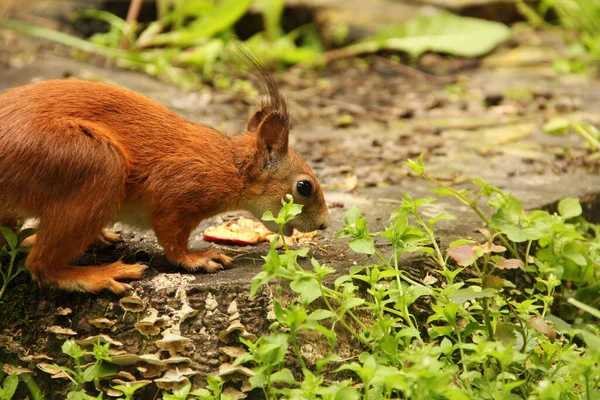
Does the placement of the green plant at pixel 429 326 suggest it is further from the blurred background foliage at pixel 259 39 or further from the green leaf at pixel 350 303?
the blurred background foliage at pixel 259 39

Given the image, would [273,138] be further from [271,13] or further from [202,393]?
A: [271,13]

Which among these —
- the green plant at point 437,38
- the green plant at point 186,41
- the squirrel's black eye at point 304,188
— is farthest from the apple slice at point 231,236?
the green plant at point 437,38

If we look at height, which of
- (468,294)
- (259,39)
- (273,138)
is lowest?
(259,39)

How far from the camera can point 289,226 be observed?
345 centimetres

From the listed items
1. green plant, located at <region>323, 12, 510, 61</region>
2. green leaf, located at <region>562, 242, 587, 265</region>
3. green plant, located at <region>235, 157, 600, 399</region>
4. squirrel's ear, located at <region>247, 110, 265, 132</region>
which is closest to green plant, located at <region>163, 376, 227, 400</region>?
green plant, located at <region>235, 157, 600, 399</region>

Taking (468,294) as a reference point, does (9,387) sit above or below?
below

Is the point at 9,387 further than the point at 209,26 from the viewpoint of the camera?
No

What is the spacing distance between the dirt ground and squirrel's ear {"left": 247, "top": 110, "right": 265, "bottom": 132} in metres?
0.55

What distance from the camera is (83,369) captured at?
2.78m

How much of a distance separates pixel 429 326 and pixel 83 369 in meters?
1.38

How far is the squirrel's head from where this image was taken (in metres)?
3.29

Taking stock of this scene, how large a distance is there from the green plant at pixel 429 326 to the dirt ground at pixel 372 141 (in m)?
0.28

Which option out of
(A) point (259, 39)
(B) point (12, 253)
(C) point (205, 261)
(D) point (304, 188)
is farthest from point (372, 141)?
(A) point (259, 39)

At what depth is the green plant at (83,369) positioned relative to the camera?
2.59 m
